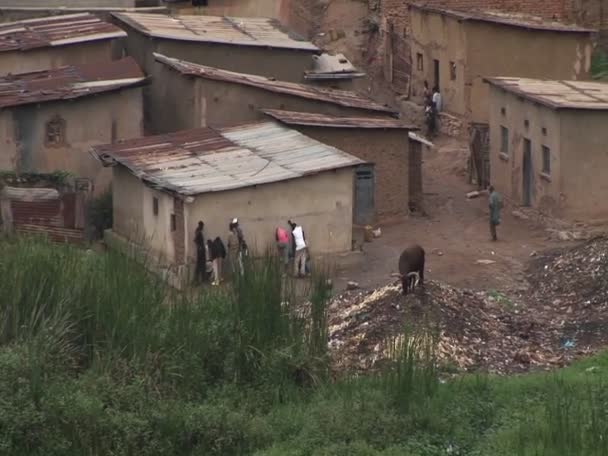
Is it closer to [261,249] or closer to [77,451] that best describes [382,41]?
[261,249]

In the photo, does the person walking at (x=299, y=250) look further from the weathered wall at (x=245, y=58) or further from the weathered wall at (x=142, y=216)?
the weathered wall at (x=245, y=58)

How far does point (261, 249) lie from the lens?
94.5 ft

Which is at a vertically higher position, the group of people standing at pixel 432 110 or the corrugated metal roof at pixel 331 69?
the corrugated metal roof at pixel 331 69

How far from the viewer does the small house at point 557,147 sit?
3048cm

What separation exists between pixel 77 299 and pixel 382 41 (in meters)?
19.1

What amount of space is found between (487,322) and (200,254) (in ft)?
16.5

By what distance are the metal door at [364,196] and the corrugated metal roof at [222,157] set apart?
1150mm

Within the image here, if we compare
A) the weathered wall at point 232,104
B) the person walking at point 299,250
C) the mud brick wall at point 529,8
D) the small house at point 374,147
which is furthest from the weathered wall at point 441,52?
the person walking at point 299,250

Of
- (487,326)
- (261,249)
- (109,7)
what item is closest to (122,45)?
(109,7)

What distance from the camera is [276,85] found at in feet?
109

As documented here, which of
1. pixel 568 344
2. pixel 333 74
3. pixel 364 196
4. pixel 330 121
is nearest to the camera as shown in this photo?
pixel 568 344

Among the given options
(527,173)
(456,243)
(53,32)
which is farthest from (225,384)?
(53,32)

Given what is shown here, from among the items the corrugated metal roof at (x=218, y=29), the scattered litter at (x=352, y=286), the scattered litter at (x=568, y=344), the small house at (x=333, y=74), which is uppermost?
the corrugated metal roof at (x=218, y=29)

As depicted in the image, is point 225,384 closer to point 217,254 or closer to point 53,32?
point 217,254
